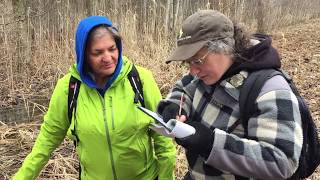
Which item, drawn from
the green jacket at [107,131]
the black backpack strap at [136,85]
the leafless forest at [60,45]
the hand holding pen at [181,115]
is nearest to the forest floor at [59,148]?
the leafless forest at [60,45]

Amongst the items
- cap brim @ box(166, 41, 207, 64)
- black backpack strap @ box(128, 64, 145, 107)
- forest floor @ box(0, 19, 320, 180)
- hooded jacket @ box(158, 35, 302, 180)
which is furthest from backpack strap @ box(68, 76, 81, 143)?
forest floor @ box(0, 19, 320, 180)

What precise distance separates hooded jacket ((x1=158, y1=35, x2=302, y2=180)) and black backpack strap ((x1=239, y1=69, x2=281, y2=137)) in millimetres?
19

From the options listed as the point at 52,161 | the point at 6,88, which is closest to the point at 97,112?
the point at 52,161

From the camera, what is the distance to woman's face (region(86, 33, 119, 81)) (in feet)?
8.13

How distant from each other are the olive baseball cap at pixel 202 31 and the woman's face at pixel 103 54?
0.74m

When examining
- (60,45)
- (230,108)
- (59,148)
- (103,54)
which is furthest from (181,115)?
(60,45)

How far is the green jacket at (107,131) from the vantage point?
2.45 meters

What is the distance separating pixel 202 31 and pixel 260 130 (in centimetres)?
46

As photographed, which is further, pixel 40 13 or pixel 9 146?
pixel 40 13

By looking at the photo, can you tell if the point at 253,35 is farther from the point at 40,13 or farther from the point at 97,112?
the point at 40,13

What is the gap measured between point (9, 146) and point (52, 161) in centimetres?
77

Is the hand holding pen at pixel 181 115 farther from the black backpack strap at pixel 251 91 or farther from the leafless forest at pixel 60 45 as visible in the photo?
the leafless forest at pixel 60 45

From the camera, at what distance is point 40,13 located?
746 cm

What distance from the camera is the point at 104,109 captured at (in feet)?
8.04
